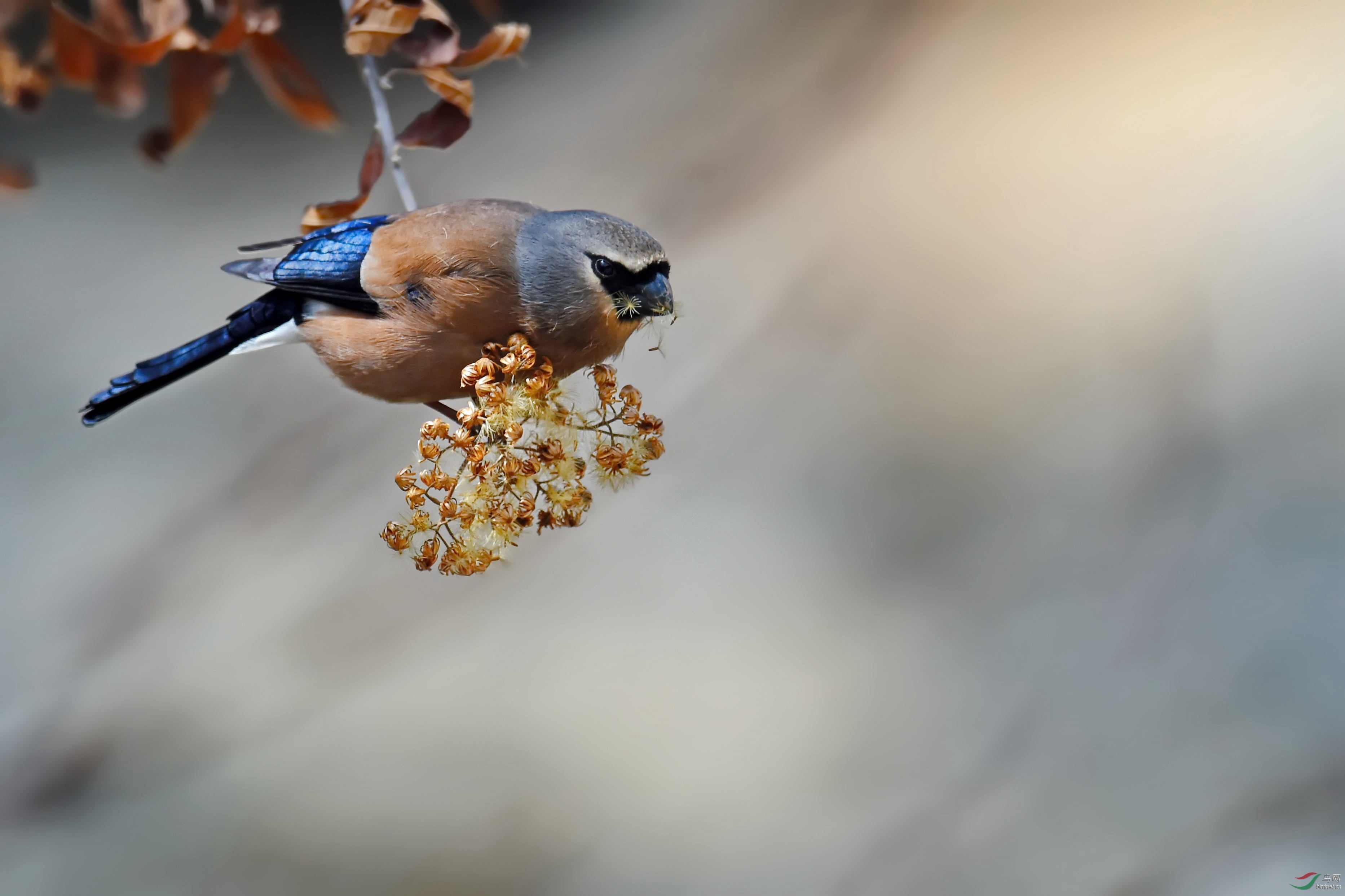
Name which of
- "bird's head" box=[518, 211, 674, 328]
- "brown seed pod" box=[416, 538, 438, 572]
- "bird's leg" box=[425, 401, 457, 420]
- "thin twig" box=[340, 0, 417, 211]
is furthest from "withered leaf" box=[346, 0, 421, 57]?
"brown seed pod" box=[416, 538, 438, 572]

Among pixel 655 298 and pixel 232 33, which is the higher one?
pixel 232 33

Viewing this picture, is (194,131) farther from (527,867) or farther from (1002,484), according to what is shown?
(1002,484)

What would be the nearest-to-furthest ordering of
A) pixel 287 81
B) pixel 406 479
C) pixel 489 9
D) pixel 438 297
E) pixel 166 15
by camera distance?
pixel 406 479 → pixel 438 297 → pixel 166 15 → pixel 287 81 → pixel 489 9

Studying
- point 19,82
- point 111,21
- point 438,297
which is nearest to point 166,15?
point 111,21

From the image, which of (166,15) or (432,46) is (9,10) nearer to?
(166,15)

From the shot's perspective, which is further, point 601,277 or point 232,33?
point 232,33

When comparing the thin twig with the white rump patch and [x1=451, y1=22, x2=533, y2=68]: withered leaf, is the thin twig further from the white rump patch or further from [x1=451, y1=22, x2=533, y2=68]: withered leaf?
the white rump patch
